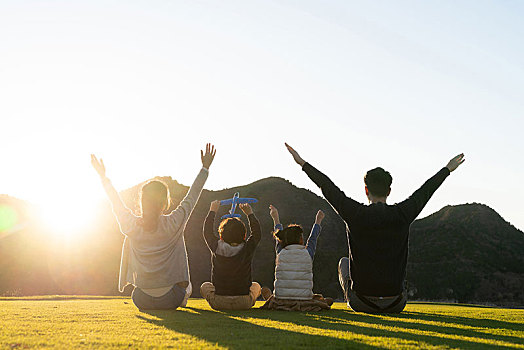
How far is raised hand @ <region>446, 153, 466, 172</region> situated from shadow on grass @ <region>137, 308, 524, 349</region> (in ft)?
6.00

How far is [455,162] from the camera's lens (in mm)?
6211

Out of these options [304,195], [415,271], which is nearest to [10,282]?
[304,195]

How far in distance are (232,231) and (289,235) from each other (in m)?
0.77

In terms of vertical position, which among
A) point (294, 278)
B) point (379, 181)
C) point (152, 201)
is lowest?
point (294, 278)

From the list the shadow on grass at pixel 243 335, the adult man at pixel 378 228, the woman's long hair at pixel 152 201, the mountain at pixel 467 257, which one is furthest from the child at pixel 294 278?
the mountain at pixel 467 257

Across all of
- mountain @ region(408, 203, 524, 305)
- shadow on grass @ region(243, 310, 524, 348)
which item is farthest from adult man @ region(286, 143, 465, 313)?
mountain @ region(408, 203, 524, 305)

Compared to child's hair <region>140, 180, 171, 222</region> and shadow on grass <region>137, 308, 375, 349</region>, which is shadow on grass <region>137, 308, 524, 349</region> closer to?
shadow on grass <region>137, 308, 375, 349</region>

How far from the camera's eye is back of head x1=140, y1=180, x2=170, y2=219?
19.7 ft

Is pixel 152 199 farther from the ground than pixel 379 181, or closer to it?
closer to it

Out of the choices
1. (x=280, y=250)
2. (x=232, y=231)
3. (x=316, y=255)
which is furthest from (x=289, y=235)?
(x=316, y=255)

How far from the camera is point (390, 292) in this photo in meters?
6.27

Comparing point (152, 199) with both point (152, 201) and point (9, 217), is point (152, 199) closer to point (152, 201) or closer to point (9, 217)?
point (152, 201)

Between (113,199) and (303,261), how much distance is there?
2583mm

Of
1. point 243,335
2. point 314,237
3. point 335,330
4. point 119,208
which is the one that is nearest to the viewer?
point 243,335
